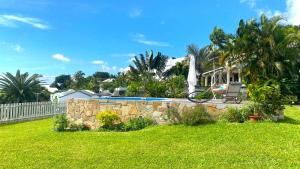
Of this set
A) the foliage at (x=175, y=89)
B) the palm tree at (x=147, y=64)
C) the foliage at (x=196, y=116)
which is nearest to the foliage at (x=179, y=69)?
the palm tree at (x=147, y=64)

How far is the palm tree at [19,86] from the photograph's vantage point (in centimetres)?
2778

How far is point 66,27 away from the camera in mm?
26031

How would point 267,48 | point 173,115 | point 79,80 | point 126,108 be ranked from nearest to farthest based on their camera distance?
1. point 173,115
2. point 126,108
3. point 267,48
4. point 79,80

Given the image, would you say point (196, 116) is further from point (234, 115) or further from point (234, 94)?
point (234, 94)

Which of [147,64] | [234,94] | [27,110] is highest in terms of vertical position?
[147,64]

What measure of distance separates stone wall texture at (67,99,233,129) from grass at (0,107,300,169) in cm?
98

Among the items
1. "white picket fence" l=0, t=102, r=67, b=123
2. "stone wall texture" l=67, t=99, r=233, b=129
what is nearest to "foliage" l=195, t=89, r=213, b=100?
"stone wall texture" l=67, t=99, r=233, b=129

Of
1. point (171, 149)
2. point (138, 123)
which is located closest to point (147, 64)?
point (138, 123)

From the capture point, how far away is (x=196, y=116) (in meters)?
9.94

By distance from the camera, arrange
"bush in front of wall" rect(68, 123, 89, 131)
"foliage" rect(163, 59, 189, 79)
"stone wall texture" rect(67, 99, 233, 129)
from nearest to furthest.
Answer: "stone wall texture" rect(67, 99, 233, 129)
"bush in front of wall" rect(68, 123, 89, 131)
"foliage" rect(163, 59, 189, 79)

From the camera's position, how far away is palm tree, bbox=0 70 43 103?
91.1ft

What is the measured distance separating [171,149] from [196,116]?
2.63 metres

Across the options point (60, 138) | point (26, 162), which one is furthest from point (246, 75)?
point (26, 162)

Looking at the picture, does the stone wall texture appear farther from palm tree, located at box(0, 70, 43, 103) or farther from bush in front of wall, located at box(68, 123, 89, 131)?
palm tree, located at box(0, 70, 43, 103)
